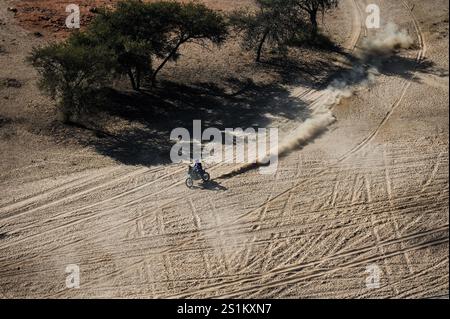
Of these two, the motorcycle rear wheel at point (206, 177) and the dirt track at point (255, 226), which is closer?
the dirt track at point (255, 226)

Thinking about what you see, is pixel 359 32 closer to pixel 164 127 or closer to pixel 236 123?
pixel 236 123

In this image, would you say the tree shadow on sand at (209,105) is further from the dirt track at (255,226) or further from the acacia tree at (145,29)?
the dirt track at (255,226)

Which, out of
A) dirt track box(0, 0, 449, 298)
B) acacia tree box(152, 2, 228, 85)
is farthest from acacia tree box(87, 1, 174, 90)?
dirt track box(0, 0, 449, 298)

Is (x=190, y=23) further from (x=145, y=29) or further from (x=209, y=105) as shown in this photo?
(x=209, y=105)

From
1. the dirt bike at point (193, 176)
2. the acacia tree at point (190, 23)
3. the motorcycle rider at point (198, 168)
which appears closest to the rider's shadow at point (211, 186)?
the dirt bike at point (193, 176)

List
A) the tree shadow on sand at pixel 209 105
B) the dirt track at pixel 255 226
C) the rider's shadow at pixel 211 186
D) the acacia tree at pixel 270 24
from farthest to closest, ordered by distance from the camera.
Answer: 1. the acacia tree at pixel 270 24
2. the tree shadow on sand at pixel 209 105
3. the rider's shadow at pixel 211 186
4. the dirt track at pixel 255 226

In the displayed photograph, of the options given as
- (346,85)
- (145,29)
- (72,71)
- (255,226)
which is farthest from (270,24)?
(255,226)
